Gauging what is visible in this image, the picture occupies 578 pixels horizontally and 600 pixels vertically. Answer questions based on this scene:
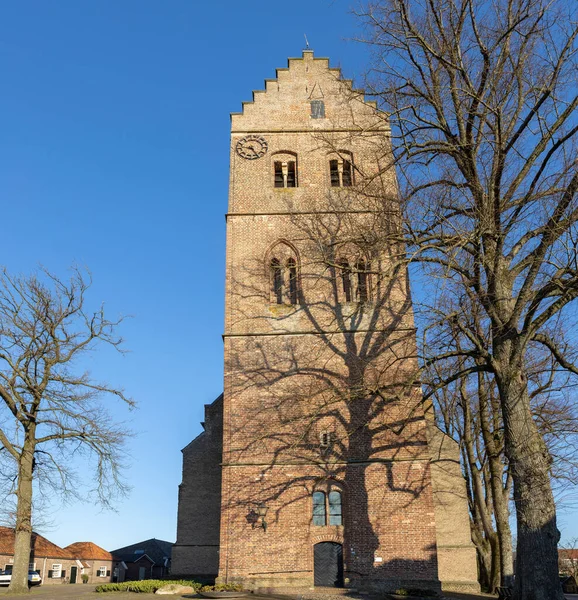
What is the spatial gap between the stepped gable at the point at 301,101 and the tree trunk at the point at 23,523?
1406 cm

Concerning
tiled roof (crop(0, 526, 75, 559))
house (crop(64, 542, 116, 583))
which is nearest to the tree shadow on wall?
tiled roof (crop(0, 526, 75, 559))

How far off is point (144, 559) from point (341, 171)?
44493mm

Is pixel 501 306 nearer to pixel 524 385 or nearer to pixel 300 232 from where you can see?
pixel 524 385

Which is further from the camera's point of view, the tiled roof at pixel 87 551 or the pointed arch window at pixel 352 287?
the tiled roof at pixel 87 551

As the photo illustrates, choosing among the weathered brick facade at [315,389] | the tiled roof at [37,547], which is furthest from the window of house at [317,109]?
the tiled roof at [37,547]

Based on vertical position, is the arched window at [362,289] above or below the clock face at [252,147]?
below

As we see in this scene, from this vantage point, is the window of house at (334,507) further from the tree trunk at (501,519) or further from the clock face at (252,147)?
the clock face at (252,147)

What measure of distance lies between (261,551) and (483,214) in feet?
36.2

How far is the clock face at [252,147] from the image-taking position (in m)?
23.2

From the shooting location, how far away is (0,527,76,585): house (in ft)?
129

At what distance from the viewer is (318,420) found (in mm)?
18750

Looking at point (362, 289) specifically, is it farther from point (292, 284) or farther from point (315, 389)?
point (315, 389)

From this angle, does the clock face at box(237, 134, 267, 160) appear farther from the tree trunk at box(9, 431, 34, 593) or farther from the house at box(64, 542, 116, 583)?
the house at box(64, 542, 116, 583)

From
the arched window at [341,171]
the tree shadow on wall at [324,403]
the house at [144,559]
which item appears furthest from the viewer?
the house at [144,559]
